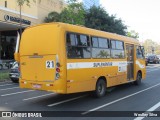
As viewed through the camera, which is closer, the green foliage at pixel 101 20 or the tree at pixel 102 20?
the green foliage at pixel 101 20

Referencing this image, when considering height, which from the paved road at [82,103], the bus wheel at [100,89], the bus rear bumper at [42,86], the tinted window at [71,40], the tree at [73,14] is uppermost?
the tree at [73,14]

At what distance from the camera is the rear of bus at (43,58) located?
9750mm

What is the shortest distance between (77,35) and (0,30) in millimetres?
28509

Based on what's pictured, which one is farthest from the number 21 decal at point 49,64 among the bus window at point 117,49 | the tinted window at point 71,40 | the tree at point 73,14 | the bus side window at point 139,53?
the tree at point 73,14

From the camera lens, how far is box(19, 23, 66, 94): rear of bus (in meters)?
9.75

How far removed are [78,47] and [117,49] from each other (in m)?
3.80

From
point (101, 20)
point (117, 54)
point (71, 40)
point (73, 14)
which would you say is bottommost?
point (117, 54)

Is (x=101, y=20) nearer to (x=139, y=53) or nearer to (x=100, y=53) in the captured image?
(x=139, y=53)

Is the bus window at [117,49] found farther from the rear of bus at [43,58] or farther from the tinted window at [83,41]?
the rear of bus at [43,58]

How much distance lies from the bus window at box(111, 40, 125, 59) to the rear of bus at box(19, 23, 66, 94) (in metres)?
4.14

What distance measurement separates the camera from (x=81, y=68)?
10.6 metres

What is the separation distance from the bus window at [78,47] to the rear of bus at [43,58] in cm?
41

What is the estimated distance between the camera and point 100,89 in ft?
39.7

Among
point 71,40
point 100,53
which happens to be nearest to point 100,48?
point 100,53
